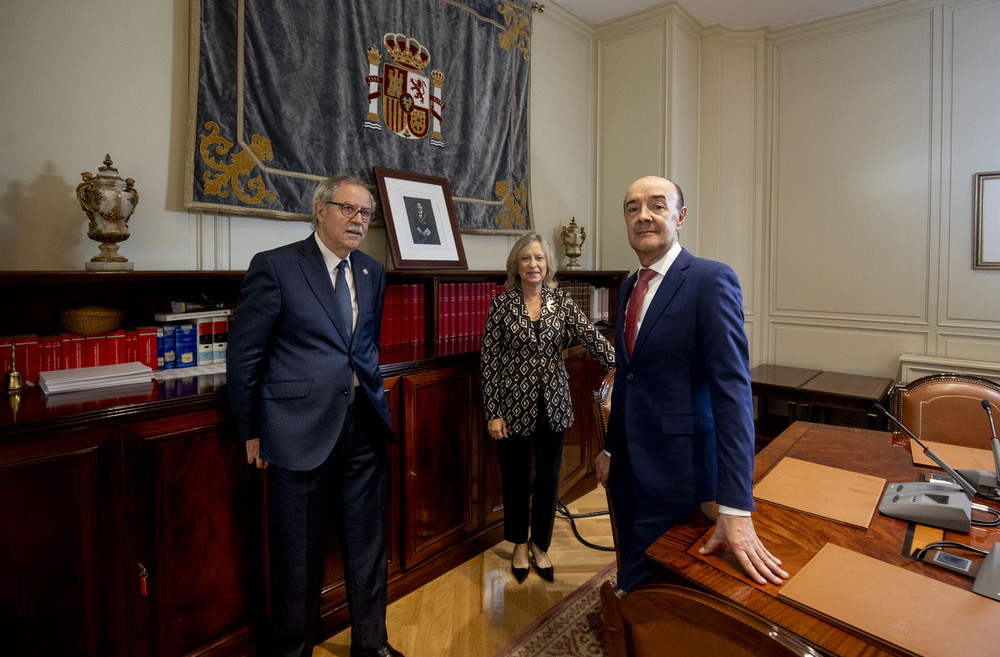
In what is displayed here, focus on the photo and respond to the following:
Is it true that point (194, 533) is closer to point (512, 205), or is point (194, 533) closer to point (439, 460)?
point (439, 460)

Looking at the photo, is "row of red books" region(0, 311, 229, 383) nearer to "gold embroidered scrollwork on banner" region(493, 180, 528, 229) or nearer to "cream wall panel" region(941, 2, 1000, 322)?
"gold embroidered scrollwork on banner" region(493, 180, 528, 229)

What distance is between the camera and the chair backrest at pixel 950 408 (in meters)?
2.09

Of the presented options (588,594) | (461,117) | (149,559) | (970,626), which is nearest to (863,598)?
(970,626)

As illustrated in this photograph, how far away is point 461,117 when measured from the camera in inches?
131

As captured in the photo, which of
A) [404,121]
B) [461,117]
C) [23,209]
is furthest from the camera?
[461,117]

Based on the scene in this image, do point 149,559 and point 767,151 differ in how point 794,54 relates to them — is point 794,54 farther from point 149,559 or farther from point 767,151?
point 149,559

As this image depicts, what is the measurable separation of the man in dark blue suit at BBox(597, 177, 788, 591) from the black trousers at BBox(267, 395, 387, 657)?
90 centimetres

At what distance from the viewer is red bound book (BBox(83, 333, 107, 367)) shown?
6.19 ft

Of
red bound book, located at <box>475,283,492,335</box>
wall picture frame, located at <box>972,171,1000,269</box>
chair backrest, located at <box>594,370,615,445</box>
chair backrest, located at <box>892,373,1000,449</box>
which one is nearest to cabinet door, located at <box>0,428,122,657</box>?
chair backrest, located at <box>594,370,615,445</box>

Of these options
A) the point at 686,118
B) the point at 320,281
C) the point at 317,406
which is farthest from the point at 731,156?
the point at 317,406

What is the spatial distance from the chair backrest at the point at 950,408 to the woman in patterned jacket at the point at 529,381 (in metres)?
1.20

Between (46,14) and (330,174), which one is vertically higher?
(46,14)

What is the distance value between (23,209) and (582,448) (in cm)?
292

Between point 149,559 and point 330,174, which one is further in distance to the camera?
point 330,174
